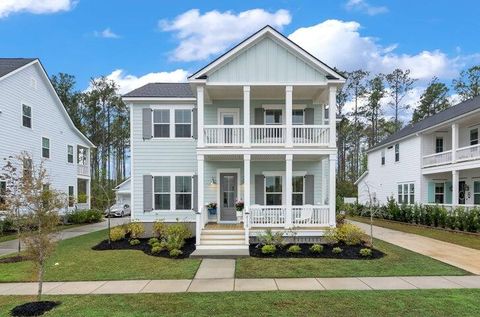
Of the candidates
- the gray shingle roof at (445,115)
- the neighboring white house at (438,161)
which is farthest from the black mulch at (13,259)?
the gray shingle roof at (445,115)

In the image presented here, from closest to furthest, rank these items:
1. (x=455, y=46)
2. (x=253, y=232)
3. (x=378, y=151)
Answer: (x=253, y=232), (x=455, y=46), (x=378, y=151)

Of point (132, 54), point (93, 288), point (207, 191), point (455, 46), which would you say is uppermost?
point (455, 46)

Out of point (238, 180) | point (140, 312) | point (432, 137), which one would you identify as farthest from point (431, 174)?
point (140, 312)

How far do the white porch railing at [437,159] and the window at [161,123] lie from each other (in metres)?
16.3

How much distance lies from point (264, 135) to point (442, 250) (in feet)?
25.8

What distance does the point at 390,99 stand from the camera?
45688mm

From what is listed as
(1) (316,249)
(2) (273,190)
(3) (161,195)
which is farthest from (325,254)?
(3) (161,195)

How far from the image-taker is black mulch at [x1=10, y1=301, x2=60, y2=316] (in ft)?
21.5

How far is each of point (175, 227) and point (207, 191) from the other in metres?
2.60

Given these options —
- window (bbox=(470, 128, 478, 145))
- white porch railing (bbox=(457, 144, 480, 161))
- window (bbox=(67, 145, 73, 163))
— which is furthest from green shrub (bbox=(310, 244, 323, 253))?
window (bbox=(67, 145, 73, 163))

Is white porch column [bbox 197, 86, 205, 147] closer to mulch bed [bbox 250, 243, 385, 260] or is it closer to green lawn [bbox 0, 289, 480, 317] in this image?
mulch bed [bbox 250, 243, 385, 260]

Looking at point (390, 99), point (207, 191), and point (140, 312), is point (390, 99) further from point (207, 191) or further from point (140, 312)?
point (140, 312)

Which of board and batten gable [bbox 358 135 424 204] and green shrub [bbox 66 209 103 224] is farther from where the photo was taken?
green shrub [bbox 66 209 103 224]

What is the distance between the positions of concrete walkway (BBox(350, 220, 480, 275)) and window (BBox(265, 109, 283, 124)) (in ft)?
23.1
